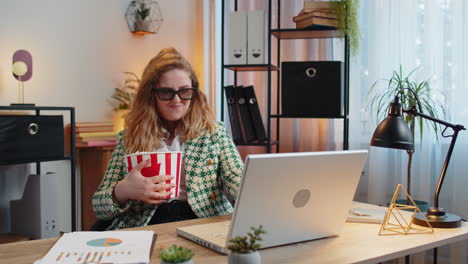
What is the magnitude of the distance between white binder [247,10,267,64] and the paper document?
75.8 inches

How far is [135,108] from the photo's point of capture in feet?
6.92

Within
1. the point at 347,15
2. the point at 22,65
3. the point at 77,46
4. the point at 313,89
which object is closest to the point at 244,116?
the point at 313,89

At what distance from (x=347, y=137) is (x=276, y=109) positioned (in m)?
0.73

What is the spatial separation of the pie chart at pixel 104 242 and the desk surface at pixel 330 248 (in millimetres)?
102

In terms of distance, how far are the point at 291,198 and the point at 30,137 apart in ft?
6.25

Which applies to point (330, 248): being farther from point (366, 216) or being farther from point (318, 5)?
point (318, 5)

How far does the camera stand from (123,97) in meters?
3.61

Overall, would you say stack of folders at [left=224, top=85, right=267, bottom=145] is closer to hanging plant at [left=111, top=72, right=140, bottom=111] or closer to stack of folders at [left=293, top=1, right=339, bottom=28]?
stack of folders at [left=293, top=1, right=339, bottom=28]

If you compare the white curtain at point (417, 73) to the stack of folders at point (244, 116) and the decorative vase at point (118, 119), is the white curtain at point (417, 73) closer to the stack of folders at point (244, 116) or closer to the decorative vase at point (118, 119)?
the stack of folders at point (244, 116)

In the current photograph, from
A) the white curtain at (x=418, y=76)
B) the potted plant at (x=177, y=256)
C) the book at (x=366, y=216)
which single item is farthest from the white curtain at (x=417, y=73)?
the potted plant at (x=177, y=256)

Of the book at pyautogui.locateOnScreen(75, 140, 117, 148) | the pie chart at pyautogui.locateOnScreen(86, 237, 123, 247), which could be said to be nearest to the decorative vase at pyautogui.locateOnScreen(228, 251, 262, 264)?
the pie chart at pyautogui.locateOnScreen(86, 237, 123, 247)

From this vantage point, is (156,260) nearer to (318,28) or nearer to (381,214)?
(381,214)

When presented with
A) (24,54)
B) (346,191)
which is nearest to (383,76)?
(346,191)

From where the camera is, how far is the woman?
1941 millimetres
